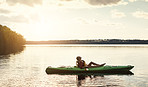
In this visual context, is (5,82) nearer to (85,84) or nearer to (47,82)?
(47,82)

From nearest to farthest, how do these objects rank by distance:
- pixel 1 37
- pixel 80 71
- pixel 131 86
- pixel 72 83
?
1. pixel 131 86
2. pixel 72 83
3. pixel 80 71
4. pixel 1 37

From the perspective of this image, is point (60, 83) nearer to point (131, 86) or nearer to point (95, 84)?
point (95, 84)

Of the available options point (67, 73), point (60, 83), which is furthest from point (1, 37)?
point (60, 83)

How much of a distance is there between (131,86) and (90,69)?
784 cm

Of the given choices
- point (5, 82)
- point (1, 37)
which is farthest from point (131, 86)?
point (1, 37)

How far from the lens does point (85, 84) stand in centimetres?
2116

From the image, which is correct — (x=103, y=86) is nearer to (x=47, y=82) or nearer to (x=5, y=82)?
(x=47, y=82)

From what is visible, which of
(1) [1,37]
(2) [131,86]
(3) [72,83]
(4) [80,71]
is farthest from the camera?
(1) [1,37]

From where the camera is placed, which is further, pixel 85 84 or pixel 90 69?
pixel 90 69

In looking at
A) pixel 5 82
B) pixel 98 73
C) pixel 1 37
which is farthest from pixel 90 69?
pixel 1 37

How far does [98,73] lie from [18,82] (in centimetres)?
1020

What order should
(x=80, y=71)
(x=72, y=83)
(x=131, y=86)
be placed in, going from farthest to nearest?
(x=80, y=71)
(x=72, y=83)
(x=131, y=86)

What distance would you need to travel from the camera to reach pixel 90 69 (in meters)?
27.3

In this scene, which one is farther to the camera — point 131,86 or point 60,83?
point 60,83
